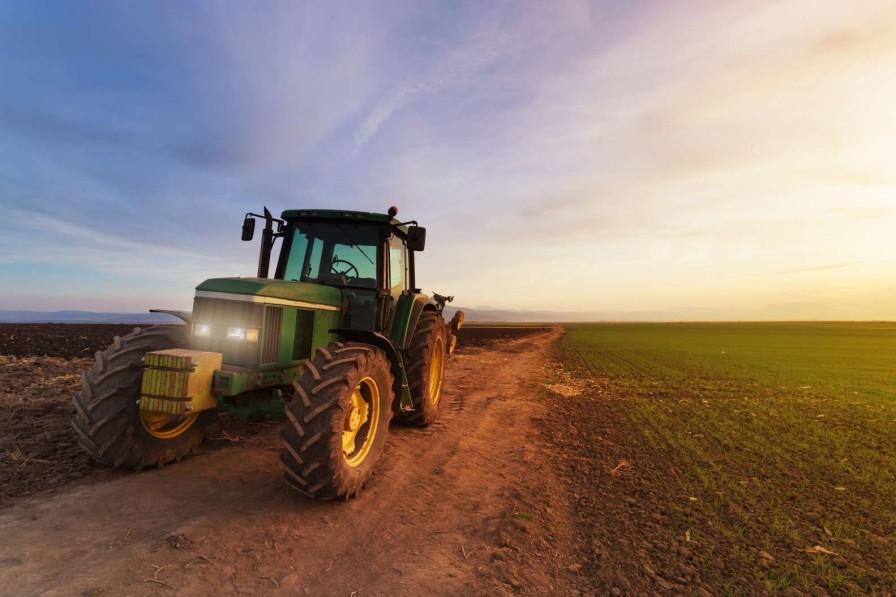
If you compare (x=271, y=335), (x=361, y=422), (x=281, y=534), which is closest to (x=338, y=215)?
(x=271, y=335)

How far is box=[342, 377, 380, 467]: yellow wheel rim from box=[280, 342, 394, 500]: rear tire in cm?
1

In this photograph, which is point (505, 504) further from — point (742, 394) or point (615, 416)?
point (742, 394)

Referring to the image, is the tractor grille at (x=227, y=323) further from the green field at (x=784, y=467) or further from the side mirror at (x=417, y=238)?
the green field at (x=784, y=467)

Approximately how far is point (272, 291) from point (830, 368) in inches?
860

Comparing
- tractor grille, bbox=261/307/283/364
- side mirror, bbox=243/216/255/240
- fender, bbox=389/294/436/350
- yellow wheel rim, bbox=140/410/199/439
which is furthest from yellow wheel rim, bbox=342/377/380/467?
side mirror, bbox=243/216/255/240

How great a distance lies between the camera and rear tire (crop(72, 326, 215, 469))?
399 cm

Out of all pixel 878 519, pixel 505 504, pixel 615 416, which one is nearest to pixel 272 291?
pixel 505 504

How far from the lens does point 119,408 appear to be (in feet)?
13.1

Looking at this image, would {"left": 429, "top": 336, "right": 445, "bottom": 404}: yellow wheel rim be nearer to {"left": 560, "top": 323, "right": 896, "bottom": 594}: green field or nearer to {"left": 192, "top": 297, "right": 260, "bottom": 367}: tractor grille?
{"left": 560, "top": 323, "right": 896, "bottom": 594}: green field

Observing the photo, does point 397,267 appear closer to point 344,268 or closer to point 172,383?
point 344,268

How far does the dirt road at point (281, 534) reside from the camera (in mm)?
2898

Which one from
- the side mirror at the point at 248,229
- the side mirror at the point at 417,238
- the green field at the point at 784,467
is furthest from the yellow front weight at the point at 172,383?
the green field at the point at 784,467

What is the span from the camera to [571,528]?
12.8 feet

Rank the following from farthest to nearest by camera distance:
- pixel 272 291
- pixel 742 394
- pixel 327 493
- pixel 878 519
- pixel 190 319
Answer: pixel 742 394 < pixel 190 319 < pixel 272 291 < pixel 878 519 < pixel 327 493
